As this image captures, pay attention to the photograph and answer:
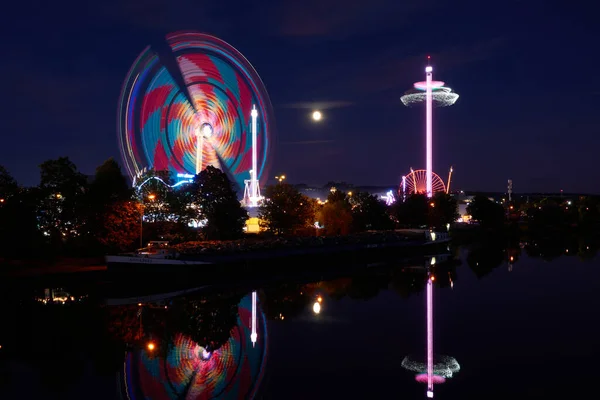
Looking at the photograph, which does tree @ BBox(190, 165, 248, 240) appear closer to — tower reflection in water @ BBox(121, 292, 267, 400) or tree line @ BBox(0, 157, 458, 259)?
tree line @ BBox(0, 157, 458, 259)

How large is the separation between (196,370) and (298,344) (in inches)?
143

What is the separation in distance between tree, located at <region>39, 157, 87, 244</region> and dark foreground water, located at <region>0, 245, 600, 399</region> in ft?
29.3

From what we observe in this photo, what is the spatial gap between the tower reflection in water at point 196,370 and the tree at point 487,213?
67.3 metres

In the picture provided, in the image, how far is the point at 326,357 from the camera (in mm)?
15211

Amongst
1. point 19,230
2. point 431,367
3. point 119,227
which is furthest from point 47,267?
point 431,367

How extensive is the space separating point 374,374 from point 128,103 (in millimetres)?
27283

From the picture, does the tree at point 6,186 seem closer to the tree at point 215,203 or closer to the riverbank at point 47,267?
the riverbank at point 47,267

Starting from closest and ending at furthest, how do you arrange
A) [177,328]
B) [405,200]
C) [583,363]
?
[583,363]
[177,328]
[405,200]

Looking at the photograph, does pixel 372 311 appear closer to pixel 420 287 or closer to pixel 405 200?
pixel 420 287

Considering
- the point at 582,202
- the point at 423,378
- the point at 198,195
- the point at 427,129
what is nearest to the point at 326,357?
the point at 423,378

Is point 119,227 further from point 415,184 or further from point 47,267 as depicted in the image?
point 415,184

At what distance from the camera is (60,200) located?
Result: 33.1m

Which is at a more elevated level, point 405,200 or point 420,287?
point 405,200

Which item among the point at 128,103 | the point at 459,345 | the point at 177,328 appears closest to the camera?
the point at 459,345
